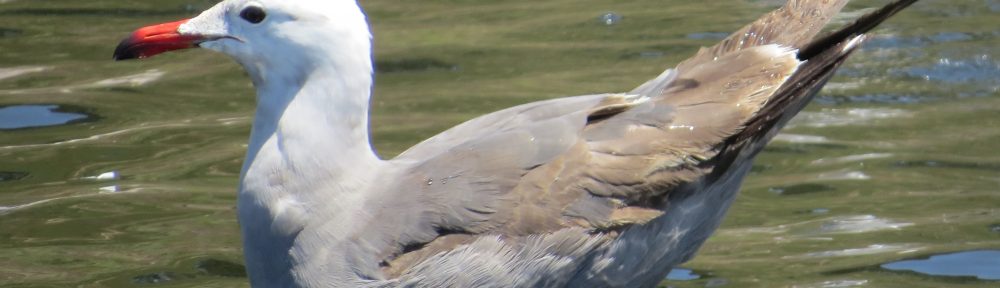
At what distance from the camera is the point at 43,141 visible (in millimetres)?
8812

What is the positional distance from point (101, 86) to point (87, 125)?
779 millimetres

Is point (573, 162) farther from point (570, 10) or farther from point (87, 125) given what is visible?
point (570, 10)

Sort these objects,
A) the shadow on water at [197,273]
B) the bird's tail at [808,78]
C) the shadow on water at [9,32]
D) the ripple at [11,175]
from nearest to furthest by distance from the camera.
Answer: the bird's tail at [808,78], the shadow on water at [197,273], the ripple at [11,175], the shadow on water at [9,32]

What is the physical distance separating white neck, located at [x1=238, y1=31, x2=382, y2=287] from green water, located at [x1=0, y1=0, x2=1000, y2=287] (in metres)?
1.17

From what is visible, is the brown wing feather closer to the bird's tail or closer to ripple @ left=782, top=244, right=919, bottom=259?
the bird's tail

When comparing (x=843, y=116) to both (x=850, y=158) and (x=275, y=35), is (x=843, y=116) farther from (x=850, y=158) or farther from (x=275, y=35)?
(x=275, y=35)

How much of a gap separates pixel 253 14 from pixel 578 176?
1.11 m

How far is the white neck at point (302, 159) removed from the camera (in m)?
5.54

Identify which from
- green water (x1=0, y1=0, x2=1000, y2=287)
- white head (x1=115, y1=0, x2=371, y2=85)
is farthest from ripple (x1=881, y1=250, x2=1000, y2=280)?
white head (x1=115, y1=0, x2=371, y2=85)

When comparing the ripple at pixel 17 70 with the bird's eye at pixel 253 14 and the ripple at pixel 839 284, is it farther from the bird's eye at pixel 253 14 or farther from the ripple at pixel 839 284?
the ripple at pixel 839 284

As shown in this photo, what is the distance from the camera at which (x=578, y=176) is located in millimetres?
5574

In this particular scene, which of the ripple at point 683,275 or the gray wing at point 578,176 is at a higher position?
the gray wing at point 578,176

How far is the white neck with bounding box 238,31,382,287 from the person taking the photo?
5543 millimetres

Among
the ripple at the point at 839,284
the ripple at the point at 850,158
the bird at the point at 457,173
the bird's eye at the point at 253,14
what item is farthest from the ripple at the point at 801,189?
the bird's eye at the point at 253,14
